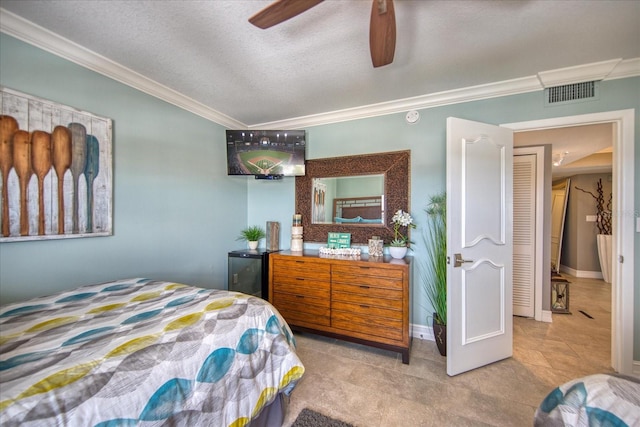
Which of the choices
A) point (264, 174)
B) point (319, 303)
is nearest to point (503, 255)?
point (319, 303)

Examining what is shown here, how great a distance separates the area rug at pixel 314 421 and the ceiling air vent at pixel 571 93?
313 centimetres

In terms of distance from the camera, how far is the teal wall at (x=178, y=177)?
5.66ft

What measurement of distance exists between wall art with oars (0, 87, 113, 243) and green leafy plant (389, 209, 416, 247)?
2.63 meters

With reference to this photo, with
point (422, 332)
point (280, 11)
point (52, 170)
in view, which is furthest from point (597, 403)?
point (52, 170)

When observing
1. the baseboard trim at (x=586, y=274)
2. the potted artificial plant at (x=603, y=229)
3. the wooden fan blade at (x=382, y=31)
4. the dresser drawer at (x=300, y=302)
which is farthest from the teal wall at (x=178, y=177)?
the baseboard trim at (x=586, y=274)

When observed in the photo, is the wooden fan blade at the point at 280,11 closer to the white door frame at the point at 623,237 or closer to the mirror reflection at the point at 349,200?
the mirror reflection at the point at 349,200

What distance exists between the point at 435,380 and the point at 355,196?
1.89 meters

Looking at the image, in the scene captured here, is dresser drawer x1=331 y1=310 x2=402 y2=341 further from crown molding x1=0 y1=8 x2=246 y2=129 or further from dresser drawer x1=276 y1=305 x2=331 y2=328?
crown molding x1=0 y1=8 x2=246 y2=129

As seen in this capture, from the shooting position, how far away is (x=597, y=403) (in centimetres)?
85

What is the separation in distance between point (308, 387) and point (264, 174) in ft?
7.27

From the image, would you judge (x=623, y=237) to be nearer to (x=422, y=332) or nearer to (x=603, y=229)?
(x=422, y=332)

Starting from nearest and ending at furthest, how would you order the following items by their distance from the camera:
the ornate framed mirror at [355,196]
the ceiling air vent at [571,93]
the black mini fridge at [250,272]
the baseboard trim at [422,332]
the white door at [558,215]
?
the ceiling air vent at [571,93]
the baseboard trim at [422,332]
the ornate framed mirror at [355,196]
the black mini fridge at [250,272]
the white door at [558,215]

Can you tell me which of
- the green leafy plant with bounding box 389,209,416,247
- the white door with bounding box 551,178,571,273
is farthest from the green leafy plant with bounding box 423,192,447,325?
the white door with bounding box 551,178,571,273

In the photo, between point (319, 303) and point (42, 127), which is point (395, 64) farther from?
point (42, 127)
